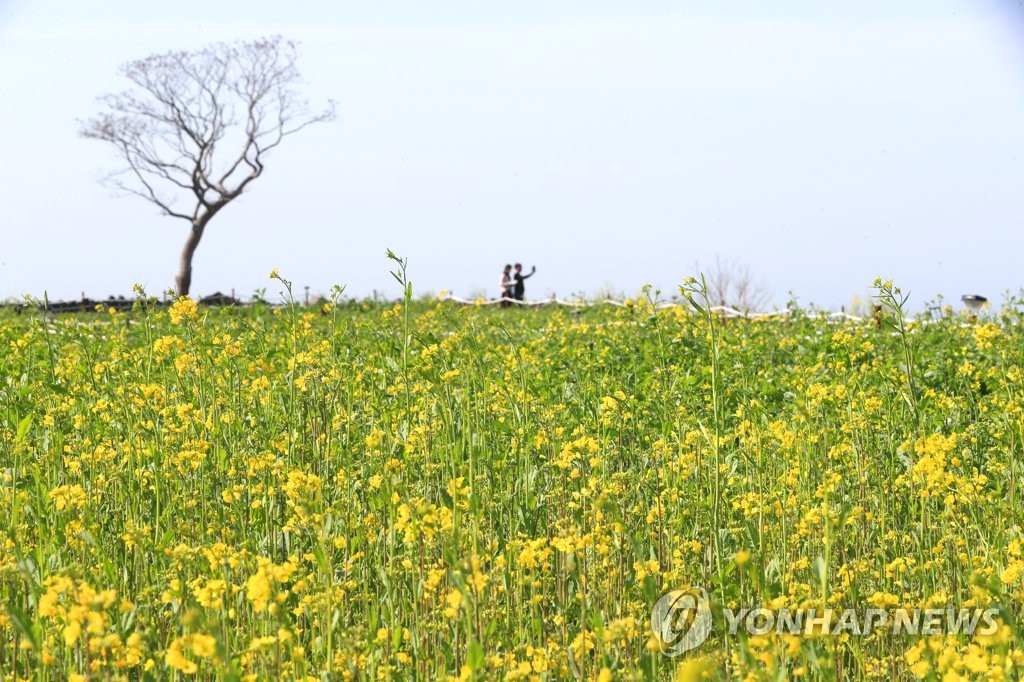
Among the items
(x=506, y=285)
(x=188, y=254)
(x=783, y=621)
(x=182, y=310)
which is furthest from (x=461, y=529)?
(x=188, y=254)

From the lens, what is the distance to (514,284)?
88.4 ft

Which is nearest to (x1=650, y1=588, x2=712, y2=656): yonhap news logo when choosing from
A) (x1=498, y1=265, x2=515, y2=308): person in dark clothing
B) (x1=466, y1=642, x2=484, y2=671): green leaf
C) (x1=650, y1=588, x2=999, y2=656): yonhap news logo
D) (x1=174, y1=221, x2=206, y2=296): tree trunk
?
(x1=650, y1=588, x2=999, y2=656): yonhap news logo

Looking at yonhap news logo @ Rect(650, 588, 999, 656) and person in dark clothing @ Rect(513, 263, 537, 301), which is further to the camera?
person in dark clothing @ Rect(513, 263, 537, 301)

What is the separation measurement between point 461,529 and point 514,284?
2375 centimetres

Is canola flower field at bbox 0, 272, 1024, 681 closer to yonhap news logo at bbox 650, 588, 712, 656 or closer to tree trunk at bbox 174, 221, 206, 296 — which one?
yonhap news logo at bbox 650, 588, 712, 656

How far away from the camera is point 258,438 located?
4742 millimetres

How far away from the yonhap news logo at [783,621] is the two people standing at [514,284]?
76.6 ft

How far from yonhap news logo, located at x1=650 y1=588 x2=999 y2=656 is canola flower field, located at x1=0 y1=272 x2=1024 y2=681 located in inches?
1.9

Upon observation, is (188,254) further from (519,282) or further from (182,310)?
(182,310)

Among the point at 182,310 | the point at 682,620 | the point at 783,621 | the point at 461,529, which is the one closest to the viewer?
the point at 783,621

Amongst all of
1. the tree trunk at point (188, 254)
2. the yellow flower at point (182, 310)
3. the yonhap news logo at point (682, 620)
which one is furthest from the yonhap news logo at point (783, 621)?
the tree trunk at point (188, 254)

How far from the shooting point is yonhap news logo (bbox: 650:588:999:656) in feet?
8.82

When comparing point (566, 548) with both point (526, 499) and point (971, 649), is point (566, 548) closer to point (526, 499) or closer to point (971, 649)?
point (971, 649)

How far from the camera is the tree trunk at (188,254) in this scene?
34281 mm
